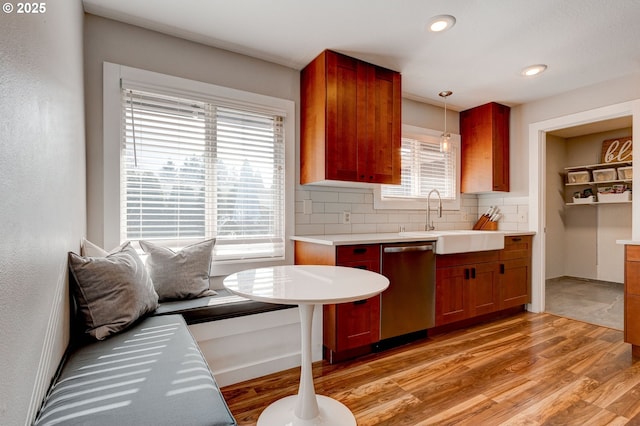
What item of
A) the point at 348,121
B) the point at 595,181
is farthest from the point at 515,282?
the point at 595,181

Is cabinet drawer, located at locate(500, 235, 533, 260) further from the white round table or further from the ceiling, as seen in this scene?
the white round table

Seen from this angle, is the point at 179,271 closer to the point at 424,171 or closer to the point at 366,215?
the point at 366,215

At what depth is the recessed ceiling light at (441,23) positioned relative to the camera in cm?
217

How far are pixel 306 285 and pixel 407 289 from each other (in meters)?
1.46

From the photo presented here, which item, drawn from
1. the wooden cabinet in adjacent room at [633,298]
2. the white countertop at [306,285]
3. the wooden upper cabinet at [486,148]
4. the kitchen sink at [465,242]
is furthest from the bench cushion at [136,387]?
the wooden upper cabinet at [486,148]

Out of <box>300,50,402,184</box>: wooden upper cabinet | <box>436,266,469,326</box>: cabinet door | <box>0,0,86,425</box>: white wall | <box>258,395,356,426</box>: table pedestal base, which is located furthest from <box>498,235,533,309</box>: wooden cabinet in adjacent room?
<box>0,0,86,425</box>: white wall

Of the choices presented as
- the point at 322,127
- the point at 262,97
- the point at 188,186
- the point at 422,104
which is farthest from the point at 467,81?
the point at 188,186

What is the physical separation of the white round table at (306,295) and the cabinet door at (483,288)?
188 centimetres

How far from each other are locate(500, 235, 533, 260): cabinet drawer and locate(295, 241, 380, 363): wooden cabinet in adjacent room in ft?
5.82

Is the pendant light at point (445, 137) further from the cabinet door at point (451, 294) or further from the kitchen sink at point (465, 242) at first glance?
the cabinet door at point (451, 294)

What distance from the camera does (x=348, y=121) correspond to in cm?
273

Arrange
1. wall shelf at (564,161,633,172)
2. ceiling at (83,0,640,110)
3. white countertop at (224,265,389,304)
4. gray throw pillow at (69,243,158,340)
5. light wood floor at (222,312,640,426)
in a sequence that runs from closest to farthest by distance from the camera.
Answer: white countertop at (224,265,389,304) → gray throw pillow at (69,243,158,340) → light wood floor at (222,312,640,426) → ceiling at (83,0,640,110) → wall shelf at (564,161,633,172)

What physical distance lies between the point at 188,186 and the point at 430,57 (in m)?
2.26

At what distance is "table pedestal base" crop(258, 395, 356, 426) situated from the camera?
1.65 meters
